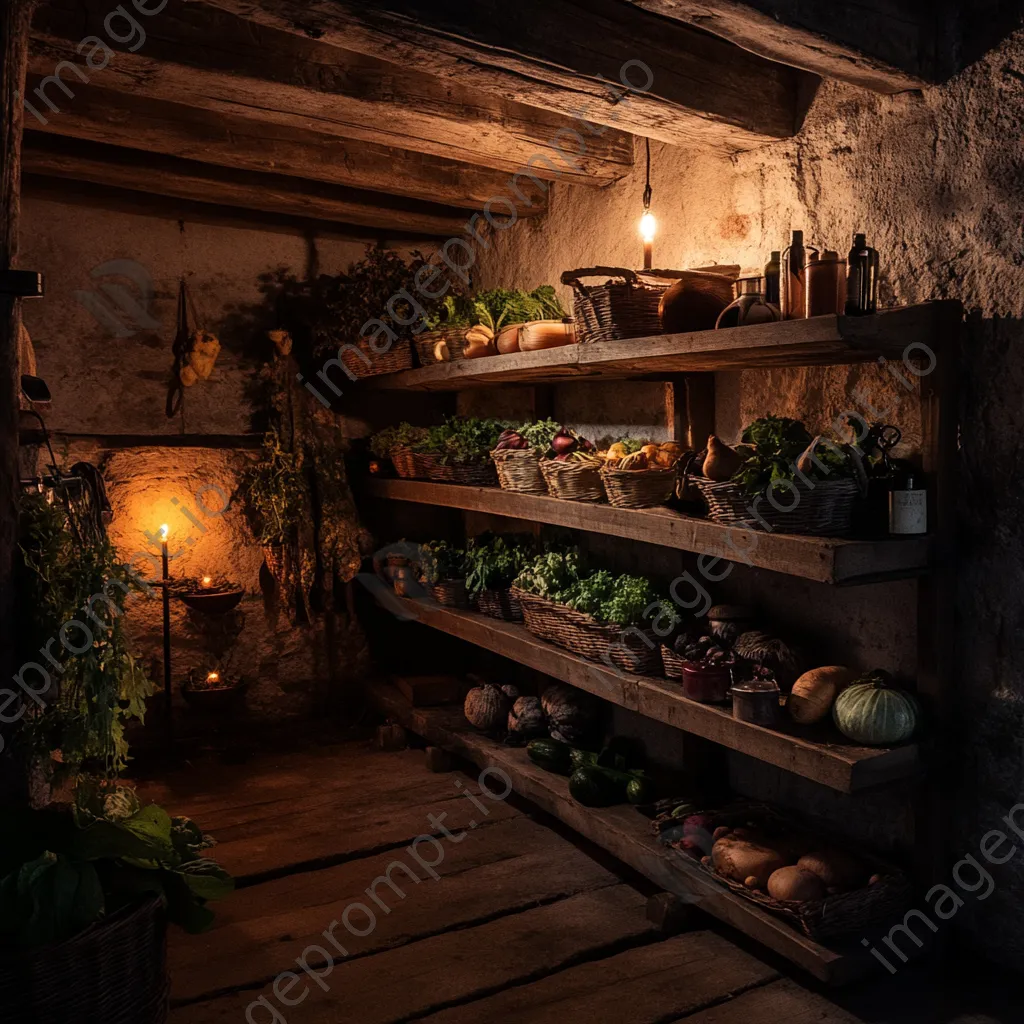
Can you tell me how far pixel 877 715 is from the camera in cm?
303

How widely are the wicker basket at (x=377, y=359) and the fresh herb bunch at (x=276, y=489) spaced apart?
0.63m

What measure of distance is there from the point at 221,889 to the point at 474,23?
2826 millimetres

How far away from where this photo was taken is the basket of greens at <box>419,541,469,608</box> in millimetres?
5320

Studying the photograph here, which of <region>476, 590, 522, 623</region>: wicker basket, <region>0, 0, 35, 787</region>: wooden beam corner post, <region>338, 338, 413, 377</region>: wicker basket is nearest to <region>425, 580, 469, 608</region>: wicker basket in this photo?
<region>476, 590, 522, 623</region>: wicker basket

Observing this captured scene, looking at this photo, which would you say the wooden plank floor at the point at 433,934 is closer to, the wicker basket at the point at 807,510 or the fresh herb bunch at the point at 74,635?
the fresh herb bunch at the point at 74,635

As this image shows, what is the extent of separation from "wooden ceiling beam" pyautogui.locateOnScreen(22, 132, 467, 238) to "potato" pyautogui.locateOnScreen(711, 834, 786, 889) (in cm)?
398

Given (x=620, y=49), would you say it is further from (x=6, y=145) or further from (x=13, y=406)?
(x=13, y=406)

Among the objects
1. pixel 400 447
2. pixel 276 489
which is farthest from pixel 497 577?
pixel 276 489

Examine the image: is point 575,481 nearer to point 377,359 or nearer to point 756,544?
point 756,544

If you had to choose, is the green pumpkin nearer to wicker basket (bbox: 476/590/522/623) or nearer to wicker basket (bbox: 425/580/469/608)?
wicker basket (bbox: 476/590/522/623)

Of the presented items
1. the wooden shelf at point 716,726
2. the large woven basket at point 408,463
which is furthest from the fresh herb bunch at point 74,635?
the large woven basket at point 408,463

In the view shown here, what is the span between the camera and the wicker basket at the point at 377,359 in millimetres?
5648

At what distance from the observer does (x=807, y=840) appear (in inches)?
138

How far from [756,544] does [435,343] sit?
8.80ft
